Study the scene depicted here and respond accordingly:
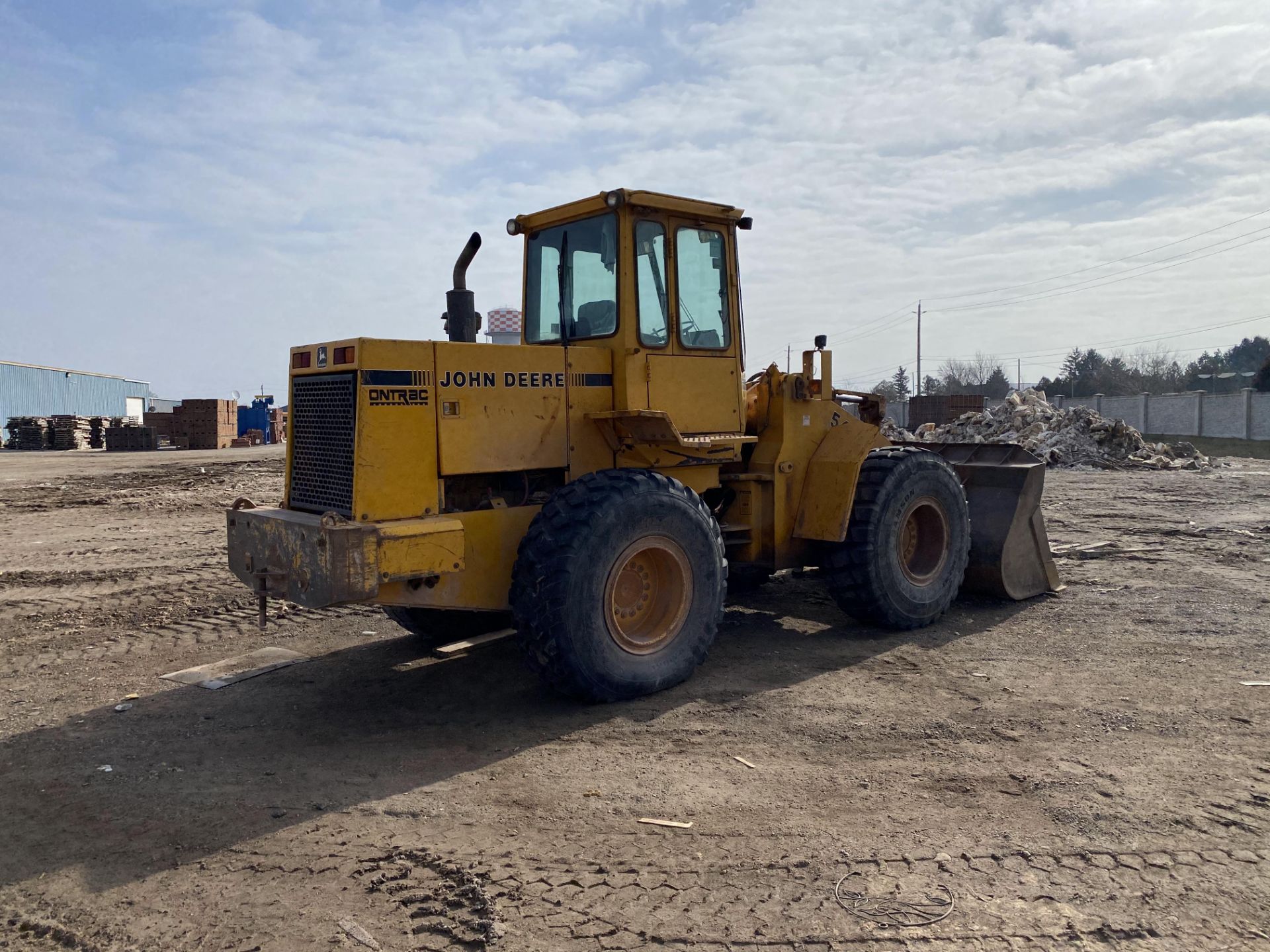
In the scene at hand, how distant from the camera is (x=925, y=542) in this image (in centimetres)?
760

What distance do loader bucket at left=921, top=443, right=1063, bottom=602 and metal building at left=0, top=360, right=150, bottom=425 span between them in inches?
1880

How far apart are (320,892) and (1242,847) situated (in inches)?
138

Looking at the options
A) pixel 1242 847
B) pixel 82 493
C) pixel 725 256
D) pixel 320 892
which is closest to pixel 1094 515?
pixel 725 256

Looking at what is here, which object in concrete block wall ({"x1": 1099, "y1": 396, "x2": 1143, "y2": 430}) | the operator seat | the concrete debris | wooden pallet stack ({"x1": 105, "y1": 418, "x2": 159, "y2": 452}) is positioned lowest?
the concrete debris

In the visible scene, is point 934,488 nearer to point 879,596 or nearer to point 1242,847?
point 879,596

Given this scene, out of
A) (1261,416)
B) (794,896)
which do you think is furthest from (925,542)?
(1261,416)

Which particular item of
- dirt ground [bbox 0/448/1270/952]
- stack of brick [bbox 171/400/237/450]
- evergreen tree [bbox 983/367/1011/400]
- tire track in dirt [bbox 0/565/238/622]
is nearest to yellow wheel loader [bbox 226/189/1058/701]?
dirt ground [bbox 0/448/1270/952]

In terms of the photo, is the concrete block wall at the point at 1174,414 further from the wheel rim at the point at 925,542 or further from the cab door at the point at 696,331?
the cab door at the point at 696,331

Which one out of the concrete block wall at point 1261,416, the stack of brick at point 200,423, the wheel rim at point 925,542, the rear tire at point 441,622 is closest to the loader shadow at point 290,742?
the rear tire at point 441,622

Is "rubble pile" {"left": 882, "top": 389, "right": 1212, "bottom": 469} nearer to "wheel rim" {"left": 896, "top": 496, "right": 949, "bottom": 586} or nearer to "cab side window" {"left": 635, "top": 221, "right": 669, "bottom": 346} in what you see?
"wheel rim" {"left": 896, "top": 496, "right": 949, "bottom": 586}

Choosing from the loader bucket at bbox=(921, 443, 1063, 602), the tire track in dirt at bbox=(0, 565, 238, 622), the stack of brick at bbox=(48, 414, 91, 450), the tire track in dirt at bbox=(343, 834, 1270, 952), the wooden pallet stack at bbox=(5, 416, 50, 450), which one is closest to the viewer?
the tire track in dirt at bbox=(343, 834, 1270, 952)

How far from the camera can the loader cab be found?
604 centimetres

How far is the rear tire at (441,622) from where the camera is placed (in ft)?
22.0

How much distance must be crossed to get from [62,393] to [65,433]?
61.6 ft
